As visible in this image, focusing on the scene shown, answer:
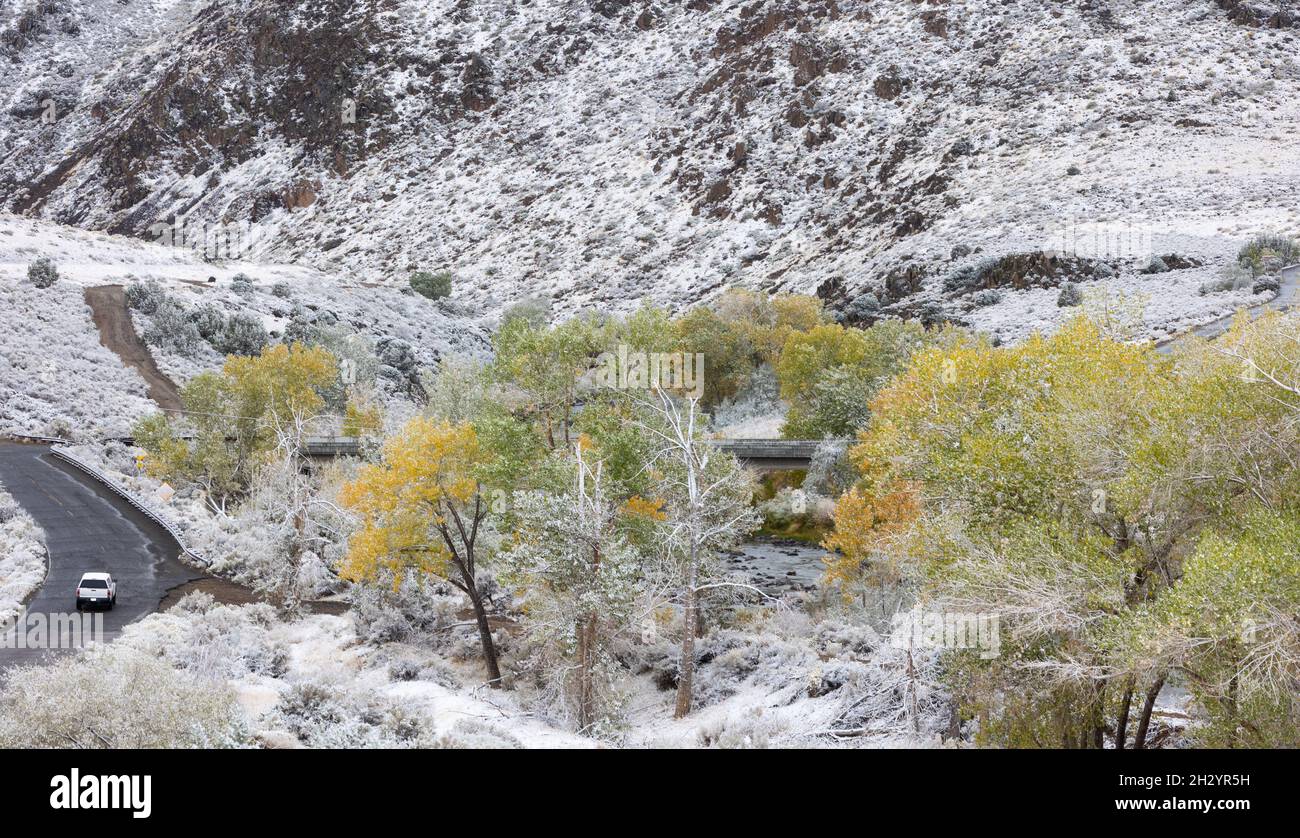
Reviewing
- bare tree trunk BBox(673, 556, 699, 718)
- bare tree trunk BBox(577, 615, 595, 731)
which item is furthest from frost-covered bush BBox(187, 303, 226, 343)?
bare tree trunk BBox(673, 556, 699, 718)

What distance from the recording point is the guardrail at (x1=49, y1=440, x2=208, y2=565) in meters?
29.7

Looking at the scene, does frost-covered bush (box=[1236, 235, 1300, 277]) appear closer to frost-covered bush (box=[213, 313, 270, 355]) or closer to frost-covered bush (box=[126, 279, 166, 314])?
frost-covered bush (box=[213, 313, 270, 355])

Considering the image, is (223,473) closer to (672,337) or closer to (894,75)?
(672,337)

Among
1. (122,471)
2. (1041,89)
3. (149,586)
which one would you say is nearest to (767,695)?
(149,586)

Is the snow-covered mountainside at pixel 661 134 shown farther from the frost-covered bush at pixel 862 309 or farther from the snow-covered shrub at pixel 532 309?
the snow-covered shrub at pixel 532 309

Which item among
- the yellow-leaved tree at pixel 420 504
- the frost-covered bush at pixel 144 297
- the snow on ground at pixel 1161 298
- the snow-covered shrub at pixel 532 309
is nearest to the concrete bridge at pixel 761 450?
the snow on ground at pixel 1161 298

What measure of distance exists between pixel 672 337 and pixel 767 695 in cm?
1279

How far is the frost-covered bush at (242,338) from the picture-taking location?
178 ft

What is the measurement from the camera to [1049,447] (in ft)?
43.8

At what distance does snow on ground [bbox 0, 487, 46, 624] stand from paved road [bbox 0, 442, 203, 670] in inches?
12.3

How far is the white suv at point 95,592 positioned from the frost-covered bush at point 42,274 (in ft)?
141

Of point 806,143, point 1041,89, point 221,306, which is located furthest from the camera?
point 806,143

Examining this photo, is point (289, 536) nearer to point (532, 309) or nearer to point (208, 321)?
point (208, 321)
